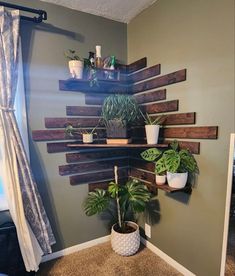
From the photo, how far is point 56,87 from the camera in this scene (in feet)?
5.90

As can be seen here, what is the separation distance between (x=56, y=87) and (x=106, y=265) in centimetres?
165

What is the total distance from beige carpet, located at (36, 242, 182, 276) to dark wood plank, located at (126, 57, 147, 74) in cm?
181

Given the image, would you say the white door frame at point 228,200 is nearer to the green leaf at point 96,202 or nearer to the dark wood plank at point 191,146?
the dark wood plank at point 191,146

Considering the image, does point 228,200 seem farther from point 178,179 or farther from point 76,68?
point 76,68

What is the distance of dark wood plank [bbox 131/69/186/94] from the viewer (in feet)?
5.10

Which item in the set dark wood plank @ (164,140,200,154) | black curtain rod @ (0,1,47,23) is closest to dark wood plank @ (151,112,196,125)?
dark wood plank @ (164,140,200,154)

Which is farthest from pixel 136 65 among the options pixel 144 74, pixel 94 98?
pixel 94 98

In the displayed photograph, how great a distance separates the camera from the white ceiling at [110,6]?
1.72 meters

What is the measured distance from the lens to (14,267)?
4.98 feet

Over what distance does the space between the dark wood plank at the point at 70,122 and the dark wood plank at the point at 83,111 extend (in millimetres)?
50

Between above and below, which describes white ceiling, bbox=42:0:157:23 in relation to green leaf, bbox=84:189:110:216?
above

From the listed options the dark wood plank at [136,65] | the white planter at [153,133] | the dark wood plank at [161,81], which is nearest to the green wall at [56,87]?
the dark wood plank at [136,65]

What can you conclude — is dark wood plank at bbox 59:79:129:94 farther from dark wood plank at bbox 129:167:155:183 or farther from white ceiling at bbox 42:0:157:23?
dark wood plank at bbox 129:167:155:183

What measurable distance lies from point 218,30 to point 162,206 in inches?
57.1
